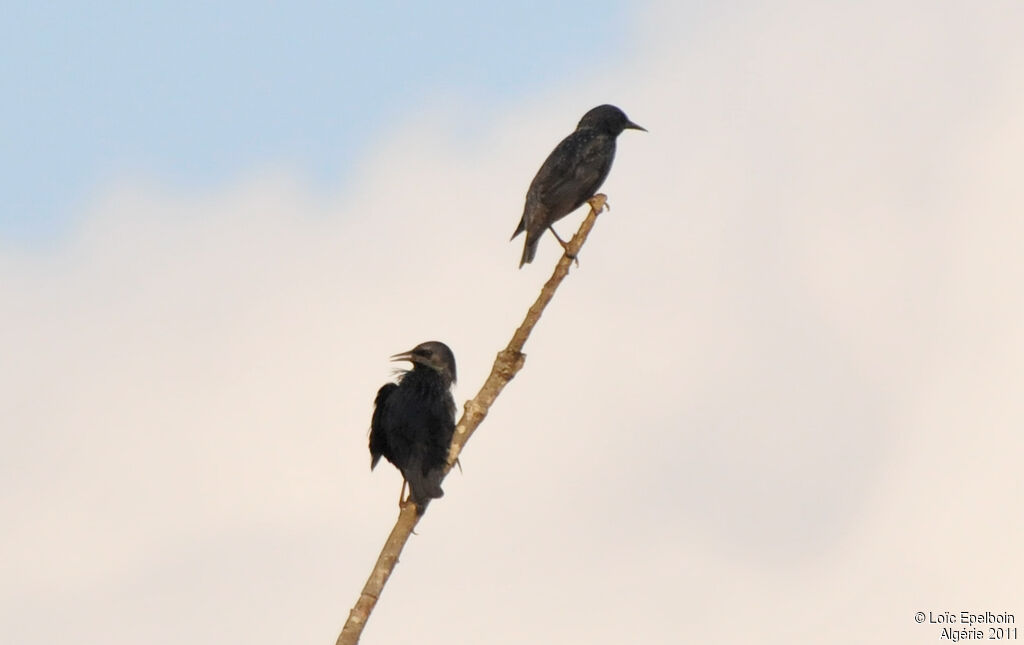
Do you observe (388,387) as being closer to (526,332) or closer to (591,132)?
(526,332)

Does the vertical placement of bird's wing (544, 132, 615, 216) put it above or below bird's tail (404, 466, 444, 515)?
above

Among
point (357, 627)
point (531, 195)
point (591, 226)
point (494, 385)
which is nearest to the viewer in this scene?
point (357, 627)

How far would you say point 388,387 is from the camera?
12.6 metres

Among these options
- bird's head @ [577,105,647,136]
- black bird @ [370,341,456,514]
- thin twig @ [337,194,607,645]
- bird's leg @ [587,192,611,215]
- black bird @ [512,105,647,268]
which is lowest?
thin twig @ [337,194,607,645]

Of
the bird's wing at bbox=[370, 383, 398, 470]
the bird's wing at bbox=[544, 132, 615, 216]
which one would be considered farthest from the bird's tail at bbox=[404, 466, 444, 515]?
the bird's wing at bbox=[544, 132, 615, 216]

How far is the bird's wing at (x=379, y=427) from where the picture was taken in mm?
12336

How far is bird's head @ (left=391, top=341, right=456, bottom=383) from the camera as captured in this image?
496 inches

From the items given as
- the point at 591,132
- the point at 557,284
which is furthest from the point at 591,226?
the point at 591,132

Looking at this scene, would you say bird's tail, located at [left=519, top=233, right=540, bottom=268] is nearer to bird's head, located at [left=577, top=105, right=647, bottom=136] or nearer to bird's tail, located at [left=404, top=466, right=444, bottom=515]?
bird's head, located at [left=577, top=105, right=647, bottom=136]

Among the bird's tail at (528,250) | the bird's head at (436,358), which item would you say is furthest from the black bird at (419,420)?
the bird's tail at (528,250)

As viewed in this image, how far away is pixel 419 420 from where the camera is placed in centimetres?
1208

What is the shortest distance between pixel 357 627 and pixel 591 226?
4.66 metres

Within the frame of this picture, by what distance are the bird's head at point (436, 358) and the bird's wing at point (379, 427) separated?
0.30 metres

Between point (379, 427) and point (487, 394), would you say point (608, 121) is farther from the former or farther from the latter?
point (487, 394)
